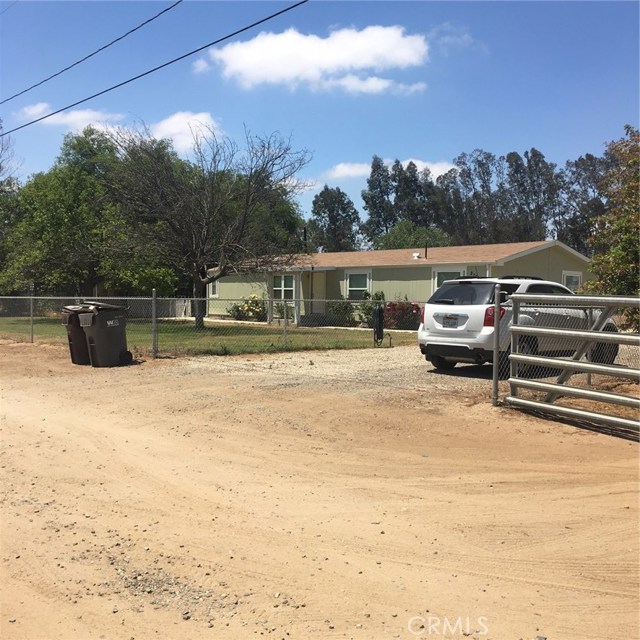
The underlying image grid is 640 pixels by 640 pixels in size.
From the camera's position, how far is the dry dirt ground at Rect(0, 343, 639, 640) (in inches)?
131

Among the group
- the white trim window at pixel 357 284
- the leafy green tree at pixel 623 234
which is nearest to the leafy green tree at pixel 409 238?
the white trim window at pixel 357 284

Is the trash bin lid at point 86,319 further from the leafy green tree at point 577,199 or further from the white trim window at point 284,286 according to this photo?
the leafy green tree at point 577,199

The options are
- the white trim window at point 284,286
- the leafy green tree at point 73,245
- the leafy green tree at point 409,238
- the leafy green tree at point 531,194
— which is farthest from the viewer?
the leafy green tree at point 531,194

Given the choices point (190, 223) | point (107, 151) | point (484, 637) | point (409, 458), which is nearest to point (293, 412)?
point (409, 458)

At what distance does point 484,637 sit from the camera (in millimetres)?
3125

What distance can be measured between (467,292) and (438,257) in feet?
53.3

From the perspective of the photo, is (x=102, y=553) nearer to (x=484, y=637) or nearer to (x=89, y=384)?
(x=484, y=637)

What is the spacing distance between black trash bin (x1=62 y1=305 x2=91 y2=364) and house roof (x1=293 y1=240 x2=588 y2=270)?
547 inches

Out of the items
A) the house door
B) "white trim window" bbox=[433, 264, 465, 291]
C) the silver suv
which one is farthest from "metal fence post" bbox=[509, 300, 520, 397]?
the house door

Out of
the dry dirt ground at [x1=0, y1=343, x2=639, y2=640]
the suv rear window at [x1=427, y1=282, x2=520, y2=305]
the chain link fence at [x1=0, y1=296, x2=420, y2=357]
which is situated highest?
the suv rear window at [x1=427, y1=282, x2=520, y2=305]

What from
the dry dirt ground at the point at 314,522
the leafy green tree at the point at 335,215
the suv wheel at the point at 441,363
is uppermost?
the leafy green tree at the point at 335,215

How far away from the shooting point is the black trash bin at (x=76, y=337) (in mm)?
12852

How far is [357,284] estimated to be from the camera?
2866 centimetres

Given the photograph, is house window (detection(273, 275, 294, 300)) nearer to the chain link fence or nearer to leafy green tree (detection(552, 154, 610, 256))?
the chain link fence
